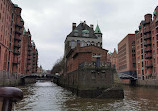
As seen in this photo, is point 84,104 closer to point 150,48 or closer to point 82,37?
point 82,37

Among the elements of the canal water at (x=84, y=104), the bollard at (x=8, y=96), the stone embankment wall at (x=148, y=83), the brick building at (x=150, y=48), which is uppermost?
the brick building at (x=150, y=48)

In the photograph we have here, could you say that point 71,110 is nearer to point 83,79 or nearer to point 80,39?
point 83,79

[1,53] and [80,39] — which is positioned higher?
[80,39]

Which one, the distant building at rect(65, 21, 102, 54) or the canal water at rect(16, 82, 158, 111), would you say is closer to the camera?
the canal water at rect(16, 82, 158, 111)

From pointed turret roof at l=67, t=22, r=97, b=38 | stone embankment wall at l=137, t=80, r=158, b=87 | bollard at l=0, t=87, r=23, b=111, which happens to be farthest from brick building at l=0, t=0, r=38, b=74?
stone embankment wall at l=137, t=80, r=158, b=87

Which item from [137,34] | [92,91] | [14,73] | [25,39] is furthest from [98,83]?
[25,39]

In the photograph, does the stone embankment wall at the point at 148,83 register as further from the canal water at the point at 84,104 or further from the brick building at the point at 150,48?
the canal water at the point at 84,104

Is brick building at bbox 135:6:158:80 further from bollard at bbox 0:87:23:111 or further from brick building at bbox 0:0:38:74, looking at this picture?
bollard at bbox 0:87:23:111

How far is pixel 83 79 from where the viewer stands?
27.6m

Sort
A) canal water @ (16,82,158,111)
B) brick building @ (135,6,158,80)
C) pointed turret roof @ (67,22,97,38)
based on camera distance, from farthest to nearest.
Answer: brick building @ (135,6,158,80)
pointed turret roof @ (67,22,97,38)
canal water @ (16,82,158,111)

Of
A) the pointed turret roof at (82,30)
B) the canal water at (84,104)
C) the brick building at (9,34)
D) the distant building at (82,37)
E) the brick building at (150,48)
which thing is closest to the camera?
the canal water at (84,104)

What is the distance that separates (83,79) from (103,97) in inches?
174

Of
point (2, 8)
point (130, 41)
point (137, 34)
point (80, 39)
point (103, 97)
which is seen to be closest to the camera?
point (103, 97)

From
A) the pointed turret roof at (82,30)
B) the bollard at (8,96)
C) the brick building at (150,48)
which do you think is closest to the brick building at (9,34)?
the pointed turret roof at (82,30)
